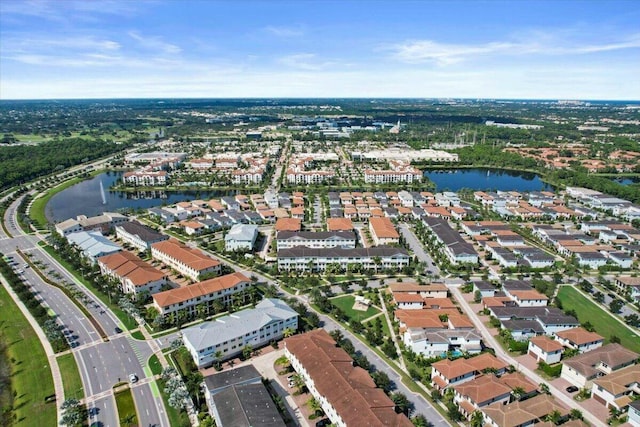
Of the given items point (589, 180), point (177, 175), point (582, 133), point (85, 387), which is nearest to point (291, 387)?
point (85, 387)

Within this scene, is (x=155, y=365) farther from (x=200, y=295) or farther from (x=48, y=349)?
(x=48, y=349)

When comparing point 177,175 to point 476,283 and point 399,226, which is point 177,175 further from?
point 476,283

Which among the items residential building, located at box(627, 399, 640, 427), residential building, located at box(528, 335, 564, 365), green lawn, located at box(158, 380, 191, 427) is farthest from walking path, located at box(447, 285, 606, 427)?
green lawn, located at box(158, 380, 191, 427)

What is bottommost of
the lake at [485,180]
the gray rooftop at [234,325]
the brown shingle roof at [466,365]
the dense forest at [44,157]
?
the brown shingle roof at [466,365]

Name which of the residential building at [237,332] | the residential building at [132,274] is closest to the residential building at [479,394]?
the residential building at [237,332]

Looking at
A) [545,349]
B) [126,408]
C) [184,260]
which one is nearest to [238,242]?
[184,260]

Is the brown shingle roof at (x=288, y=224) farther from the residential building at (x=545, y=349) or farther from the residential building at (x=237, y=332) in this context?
the residential building at (x=545, y=349)

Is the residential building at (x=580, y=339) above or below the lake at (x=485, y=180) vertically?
below
